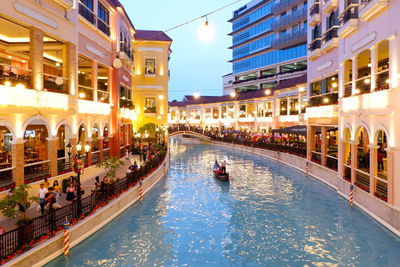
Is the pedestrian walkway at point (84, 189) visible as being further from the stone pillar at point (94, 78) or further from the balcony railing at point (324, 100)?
the balcony railing at point (324, 100)

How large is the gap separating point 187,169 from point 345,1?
19875 mm

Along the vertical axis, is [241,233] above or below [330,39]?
below

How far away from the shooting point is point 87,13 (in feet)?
63.5

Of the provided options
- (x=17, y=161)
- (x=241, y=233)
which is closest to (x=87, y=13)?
(x=17, y=161)

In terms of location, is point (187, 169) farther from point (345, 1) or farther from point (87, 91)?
point (345, 1)

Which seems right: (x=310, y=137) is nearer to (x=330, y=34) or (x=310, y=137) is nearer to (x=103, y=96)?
(x=330, y=34)

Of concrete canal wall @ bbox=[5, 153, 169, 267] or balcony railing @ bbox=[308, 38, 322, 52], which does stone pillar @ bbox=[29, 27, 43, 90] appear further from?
balcony railing @ bbox=[308, 38, 322, 52]

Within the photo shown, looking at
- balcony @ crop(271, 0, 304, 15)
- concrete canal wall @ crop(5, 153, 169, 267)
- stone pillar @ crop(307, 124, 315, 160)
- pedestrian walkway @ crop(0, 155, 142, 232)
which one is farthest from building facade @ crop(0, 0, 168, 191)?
balcony @ crop(271, 0, 304, 15)

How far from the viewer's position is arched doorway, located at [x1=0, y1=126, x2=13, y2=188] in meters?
13.3

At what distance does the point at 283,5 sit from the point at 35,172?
56.3 meters

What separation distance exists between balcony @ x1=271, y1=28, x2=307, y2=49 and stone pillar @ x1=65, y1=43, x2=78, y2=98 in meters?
47.3

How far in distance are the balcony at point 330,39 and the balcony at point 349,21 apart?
8.75 feet

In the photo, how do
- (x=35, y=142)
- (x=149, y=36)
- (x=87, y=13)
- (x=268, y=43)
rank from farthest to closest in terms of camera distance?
1. (x=268, y=43)
2. (x=149, y=36)
3. (x=35, y=142)
4. (x=87, y=13)

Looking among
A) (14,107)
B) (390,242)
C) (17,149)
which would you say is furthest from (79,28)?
(390,242)
